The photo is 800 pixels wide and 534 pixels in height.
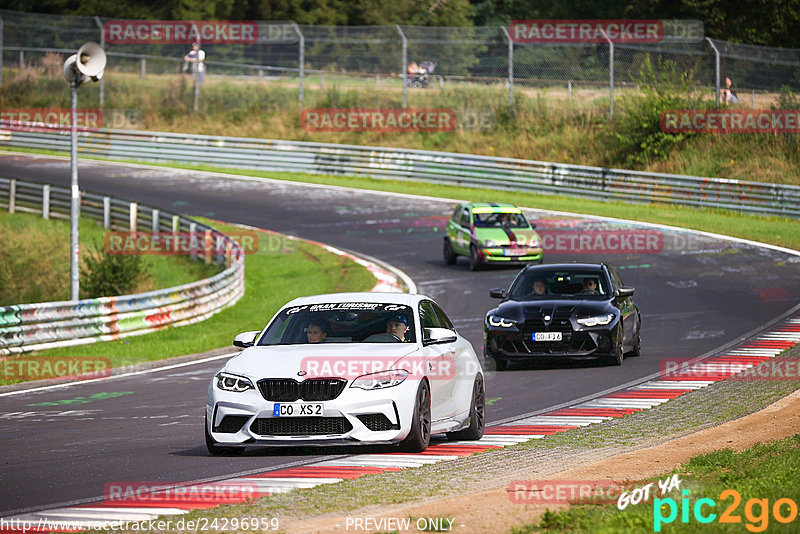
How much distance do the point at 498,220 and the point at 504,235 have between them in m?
0.72

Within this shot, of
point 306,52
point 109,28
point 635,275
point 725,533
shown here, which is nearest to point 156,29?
point 109,28

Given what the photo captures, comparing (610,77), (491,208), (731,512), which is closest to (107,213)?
(491,208)

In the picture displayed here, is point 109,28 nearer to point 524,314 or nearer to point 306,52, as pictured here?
point 306,52

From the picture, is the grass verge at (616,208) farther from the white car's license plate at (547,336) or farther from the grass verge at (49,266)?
the white car's license plate at (547,336)

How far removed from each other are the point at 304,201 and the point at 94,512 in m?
33.8

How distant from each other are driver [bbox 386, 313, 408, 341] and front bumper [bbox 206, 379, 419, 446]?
104cm

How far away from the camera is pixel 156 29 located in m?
60.2

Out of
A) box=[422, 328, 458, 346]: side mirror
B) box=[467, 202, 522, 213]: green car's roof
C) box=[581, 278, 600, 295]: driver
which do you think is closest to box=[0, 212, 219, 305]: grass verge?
box=[467, 202, 522, 213]: green car's roof

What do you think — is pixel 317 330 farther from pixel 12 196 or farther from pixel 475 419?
pixel 12 196

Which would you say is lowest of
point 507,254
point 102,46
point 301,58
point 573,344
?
point 507,254

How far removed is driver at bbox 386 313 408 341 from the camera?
11.2 metres

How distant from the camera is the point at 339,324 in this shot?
11.5m

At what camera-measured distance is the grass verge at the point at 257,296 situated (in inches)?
810

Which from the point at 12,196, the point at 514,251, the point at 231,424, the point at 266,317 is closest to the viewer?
the point at 231,424
